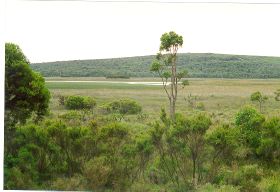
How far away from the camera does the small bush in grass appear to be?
8867 mm

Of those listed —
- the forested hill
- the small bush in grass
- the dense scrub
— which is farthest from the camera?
the small bush in grass

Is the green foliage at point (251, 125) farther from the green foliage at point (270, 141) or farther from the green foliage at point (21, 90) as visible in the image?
the green foliage at point (21, 90)

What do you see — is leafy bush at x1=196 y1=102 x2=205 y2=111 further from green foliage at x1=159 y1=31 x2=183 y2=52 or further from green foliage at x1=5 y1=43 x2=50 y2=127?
green foliage at x1=5 y1=43 x2=50 y2=127

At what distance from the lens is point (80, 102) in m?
8.95

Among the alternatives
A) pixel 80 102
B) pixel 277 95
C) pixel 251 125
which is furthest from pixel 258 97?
pixel 80 102

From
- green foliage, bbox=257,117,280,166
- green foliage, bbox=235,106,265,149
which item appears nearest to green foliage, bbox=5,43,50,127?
green foliage, bbox=235,106,265,149

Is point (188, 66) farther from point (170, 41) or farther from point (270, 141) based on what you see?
point (270, 141)

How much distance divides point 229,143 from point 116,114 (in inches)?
66.3

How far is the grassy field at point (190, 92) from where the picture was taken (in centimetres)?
871

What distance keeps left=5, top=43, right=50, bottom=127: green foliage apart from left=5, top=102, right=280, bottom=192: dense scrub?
0.18m

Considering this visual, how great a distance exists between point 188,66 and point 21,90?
2.44m

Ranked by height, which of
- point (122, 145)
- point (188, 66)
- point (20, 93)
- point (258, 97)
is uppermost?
point (188, 66)

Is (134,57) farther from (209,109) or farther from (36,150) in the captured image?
(36,150)

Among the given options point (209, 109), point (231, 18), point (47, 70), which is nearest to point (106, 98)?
point (47, 70)
